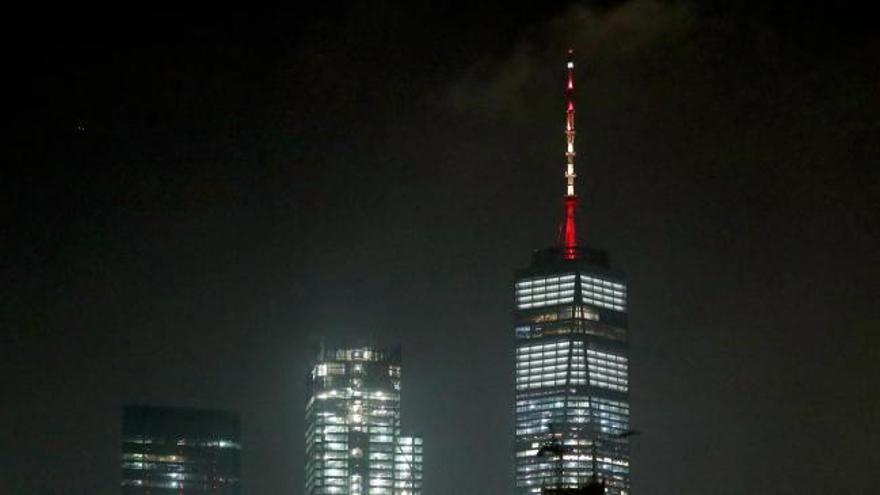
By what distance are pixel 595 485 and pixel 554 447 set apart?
911 inches

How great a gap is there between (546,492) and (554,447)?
19866mm

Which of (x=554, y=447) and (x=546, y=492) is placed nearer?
A: (x=546, y=492)

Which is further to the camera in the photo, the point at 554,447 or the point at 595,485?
the point at 554,447

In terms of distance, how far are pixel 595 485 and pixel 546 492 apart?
4042 millimetres

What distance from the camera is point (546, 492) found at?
12319cm

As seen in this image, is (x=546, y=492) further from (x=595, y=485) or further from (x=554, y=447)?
(x=554, y=447)

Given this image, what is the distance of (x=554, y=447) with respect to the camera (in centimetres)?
14300

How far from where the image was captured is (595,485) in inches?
4719

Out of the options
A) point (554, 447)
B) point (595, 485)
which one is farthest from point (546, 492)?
point (554, 447)
